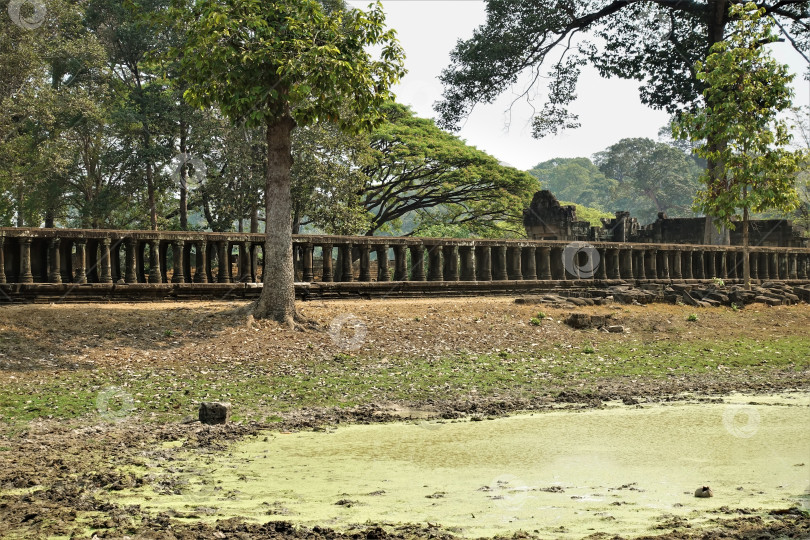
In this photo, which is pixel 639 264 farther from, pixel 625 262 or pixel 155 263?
pixel 155 263

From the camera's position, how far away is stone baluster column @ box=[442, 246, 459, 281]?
17375 mm

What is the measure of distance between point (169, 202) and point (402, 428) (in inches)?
1135

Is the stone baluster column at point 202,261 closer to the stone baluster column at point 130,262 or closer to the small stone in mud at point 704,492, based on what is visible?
the stone baluster column at point 130,262

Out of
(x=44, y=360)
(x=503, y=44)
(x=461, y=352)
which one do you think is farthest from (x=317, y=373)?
(x=503, y=44)

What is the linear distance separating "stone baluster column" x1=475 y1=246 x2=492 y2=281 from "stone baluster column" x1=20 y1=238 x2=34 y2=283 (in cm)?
986

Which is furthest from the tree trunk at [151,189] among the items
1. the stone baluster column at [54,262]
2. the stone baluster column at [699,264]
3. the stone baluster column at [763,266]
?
Answer: the stone baluster column at [763,266]

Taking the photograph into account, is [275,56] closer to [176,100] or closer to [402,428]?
[402,428]

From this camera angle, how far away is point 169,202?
33.2 meters

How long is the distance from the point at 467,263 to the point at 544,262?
299cm

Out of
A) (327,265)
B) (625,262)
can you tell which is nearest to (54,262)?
(327,265)

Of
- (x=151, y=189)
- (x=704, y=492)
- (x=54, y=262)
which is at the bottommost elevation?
(x=704, y=492)

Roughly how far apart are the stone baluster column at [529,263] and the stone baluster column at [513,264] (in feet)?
1.16

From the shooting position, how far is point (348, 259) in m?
15.7

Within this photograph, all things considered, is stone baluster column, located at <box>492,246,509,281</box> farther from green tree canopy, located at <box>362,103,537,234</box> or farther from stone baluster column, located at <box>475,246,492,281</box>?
green tree canopy, located at <box>362,103,537,234</box>
